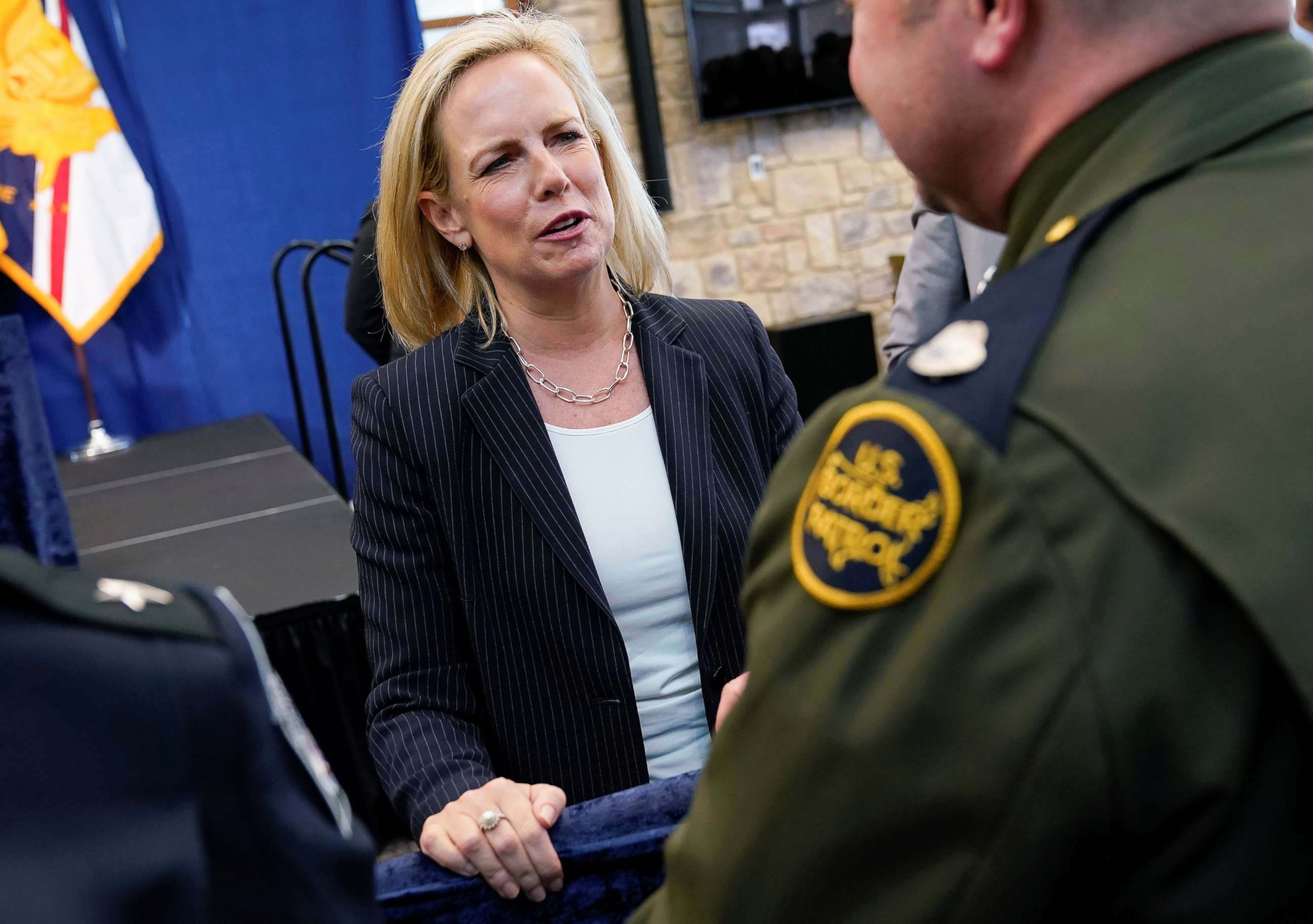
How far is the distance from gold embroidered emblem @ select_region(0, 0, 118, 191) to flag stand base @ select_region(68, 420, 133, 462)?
97 centimetres

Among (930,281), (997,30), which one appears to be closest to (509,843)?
(997,30)

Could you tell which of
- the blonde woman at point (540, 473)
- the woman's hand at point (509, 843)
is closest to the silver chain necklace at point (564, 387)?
the blonde woman at point (540, 473)

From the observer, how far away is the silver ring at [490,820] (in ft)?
3.30

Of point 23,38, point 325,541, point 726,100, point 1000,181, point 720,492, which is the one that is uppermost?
A: point 23,38

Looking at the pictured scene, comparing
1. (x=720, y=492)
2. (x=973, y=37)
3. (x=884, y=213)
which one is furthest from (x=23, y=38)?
(x=973, y=37)

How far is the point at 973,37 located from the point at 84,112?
4.74 meters

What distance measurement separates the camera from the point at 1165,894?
1.50 feet

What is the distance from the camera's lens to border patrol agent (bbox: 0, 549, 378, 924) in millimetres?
372

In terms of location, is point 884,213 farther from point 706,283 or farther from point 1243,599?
point 1243,599

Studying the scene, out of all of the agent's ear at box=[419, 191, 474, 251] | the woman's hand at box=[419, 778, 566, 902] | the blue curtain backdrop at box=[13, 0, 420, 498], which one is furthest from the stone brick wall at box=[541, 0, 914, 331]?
the woman's hand at box=[419, 778, 566, 902]

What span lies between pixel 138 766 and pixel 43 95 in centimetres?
483

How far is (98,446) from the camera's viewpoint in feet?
14.8

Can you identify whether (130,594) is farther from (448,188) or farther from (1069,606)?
(448,188)

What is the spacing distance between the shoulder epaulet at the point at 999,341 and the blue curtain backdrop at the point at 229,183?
443 centimetres
